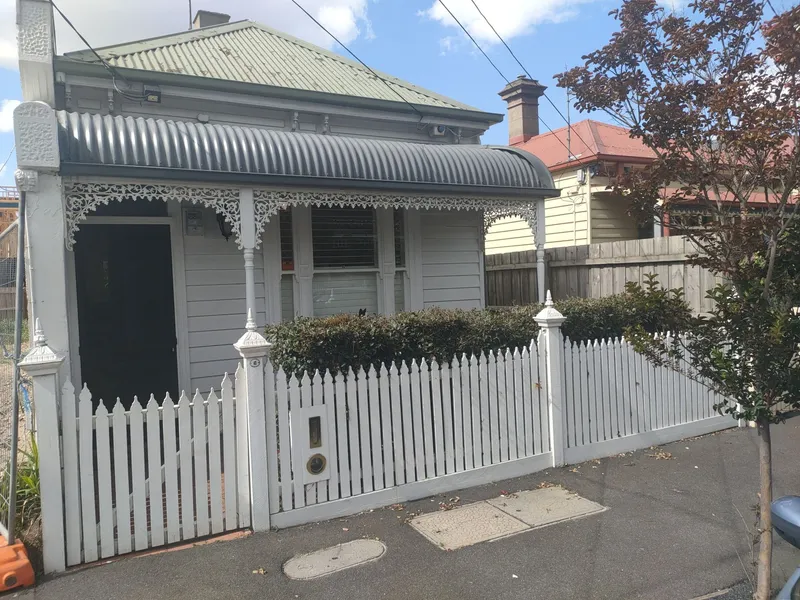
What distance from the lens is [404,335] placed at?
18.2 feet

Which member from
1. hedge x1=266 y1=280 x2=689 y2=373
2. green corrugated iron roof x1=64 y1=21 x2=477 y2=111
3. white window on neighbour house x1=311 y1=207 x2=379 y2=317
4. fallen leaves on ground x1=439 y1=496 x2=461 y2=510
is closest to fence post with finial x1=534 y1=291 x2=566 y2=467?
hedge x1=266 y1=280 x2=689 y2=373

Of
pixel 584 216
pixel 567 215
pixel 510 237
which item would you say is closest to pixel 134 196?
pixel 584 216

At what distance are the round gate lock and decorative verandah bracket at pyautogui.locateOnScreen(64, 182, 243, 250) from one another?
2901 millimetres

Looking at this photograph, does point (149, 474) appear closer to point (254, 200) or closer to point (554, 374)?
point (254, 200)

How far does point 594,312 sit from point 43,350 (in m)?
5.41

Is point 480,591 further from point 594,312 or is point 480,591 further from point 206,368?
point 206,368

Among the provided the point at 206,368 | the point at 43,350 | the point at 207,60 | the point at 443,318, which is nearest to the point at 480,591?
the point at 443,318

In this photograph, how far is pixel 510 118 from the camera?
1825 cm

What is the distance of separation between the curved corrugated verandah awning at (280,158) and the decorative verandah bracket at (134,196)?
17 cm

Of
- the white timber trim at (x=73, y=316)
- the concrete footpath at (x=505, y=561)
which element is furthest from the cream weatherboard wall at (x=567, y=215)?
the white timber trim at (x=73, y=316)

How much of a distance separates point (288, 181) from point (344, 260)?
207cm

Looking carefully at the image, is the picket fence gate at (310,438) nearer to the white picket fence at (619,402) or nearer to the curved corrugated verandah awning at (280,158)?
the white picket fence at (619,402)

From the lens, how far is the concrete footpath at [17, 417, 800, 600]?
3.72 m

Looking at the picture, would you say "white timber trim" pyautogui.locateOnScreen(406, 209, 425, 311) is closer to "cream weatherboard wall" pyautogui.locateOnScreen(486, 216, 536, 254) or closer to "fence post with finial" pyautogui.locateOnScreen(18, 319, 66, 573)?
"fence post with finial" pyautogui.locateOnScreen(18, 319, 66, 573)
